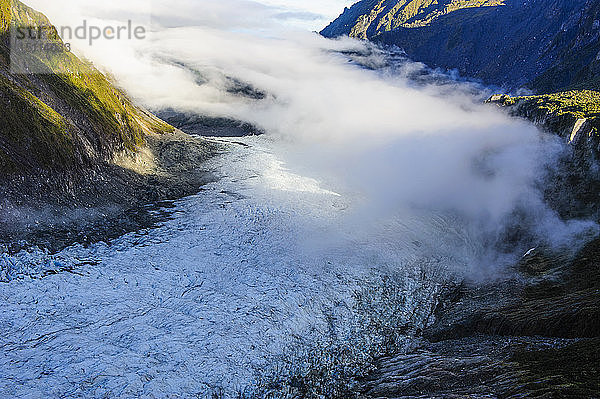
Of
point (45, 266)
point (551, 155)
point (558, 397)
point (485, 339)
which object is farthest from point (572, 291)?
point (45, 266)

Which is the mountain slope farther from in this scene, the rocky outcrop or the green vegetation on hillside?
the green vegetation on hillside

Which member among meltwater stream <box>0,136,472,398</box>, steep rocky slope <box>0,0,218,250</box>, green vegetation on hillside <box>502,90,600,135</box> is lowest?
meltwater stream <box>0,136,472,398</box>

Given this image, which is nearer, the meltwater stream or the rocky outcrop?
the meltwater stream

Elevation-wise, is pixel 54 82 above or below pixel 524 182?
above

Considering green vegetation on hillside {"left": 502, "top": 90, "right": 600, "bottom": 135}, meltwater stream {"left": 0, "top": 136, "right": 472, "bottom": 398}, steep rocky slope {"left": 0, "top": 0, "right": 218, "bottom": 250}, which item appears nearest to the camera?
meltwater stream {"left": 0, "top": 136, "right": 472, "bottom": 398}

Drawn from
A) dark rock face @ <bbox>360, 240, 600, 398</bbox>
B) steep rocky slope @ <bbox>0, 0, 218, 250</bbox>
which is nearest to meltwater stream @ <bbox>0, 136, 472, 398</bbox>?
dark rock face @ <bbox>360, 240, 600, 398</bbox>

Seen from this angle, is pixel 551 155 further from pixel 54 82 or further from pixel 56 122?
pixel 54 82

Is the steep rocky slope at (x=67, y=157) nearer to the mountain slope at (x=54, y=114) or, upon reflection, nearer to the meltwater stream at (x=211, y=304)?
the mountain slope at (x=54, y=114)

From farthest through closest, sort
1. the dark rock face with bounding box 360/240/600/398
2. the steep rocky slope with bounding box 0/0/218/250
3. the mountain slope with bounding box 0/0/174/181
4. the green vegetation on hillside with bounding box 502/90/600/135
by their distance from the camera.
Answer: the green vegetation on hillside with bounding box 502/90/600/135 → the mountain slope with bounding box 0/0/174/181 → the steep rocky slope with bounding box 0/0/218/250 → the dark rock face with bounding box 360/240/600/398

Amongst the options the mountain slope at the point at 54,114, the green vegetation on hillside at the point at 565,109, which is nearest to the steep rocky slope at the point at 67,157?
the mountain slope at the point at 54,114
